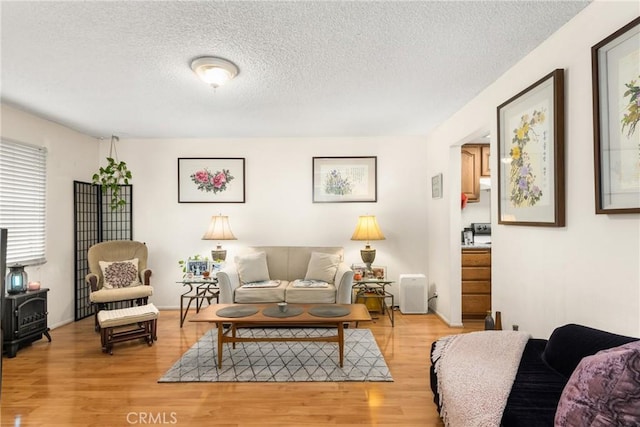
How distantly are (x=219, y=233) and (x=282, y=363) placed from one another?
7.15 ft

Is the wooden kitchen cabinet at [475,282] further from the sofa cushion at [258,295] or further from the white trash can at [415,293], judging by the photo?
the sofa cushion at [258,295]

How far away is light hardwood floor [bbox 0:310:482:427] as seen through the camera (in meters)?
2.29

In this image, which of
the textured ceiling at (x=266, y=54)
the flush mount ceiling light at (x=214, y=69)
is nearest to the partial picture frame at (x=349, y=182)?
the textured ceiling at (x=266, y=54)

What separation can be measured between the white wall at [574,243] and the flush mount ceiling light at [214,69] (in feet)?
7.31

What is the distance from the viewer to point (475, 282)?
439cm

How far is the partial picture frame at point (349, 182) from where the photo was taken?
5.10m

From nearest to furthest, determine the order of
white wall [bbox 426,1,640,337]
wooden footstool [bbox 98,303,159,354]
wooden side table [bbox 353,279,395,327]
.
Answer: white wall [bbox 426,1,640,337] → wooden footstool [bbox 98,303,159,354] → wooden side table [bbox 353,279,395,327]

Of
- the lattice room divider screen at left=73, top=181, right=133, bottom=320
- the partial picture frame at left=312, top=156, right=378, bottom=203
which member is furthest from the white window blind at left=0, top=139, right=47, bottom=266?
the partial picture frame at left=312, top=156, right=378, bottom=203

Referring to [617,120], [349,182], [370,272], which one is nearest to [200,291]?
[370,272]

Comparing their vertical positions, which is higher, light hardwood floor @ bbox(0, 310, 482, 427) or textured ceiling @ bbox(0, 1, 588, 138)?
textured ceiling @ bbox(0, 1, 588, 138)

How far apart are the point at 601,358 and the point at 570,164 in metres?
1.25

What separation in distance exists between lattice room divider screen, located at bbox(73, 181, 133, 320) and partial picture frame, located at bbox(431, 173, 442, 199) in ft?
14.0

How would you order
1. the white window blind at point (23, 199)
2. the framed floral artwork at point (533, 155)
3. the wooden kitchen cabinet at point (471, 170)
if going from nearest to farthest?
the framed floral artwork at point (533, 155) < the white window blind at point (23, 199) < the wooden kitchen cabinet at point (471, 170)

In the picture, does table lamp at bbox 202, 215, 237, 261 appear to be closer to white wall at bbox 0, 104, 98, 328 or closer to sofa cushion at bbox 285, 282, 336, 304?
sofa cushion at bbox 285, 282, 336, 304
